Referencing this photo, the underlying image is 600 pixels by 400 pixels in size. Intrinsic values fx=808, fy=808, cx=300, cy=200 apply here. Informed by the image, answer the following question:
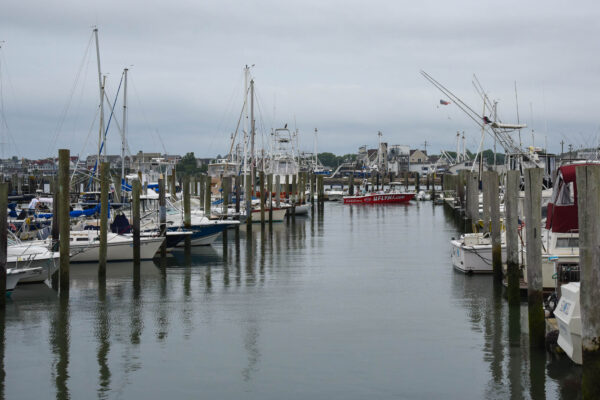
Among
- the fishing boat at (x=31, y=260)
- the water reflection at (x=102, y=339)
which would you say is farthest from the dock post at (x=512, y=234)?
the fishing boat at (x=31, y=260)

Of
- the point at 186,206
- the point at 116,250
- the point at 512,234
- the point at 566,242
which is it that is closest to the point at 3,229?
the point at 116,250

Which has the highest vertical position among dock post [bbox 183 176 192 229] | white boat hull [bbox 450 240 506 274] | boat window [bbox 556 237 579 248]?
dock post [bbox 183 176 192 229]

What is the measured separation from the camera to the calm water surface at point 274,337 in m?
15.8

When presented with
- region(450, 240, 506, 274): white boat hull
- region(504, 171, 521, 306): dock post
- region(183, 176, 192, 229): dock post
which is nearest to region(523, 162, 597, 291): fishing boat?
region(504, 171, 521, 306): dock post

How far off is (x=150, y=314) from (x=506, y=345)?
10122 mm

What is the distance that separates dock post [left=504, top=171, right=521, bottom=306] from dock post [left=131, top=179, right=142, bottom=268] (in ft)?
49.5

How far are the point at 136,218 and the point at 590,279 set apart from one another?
849 inches

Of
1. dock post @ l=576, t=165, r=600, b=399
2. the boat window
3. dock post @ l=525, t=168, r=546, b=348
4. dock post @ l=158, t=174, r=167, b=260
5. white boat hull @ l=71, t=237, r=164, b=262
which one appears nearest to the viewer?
dock post @ l=576, t=165, r=600, b=399

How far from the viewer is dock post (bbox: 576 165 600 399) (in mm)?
12531

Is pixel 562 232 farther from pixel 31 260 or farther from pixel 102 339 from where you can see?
pixel 31 260

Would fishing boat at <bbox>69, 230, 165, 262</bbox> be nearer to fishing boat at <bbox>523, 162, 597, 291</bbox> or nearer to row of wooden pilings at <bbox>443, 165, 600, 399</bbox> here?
row of wooden pilings at <bbox>443, 165, 600, 399</bbox>

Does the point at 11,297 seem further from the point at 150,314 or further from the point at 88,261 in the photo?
the point at 88,261

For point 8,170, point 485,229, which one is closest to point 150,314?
point 485,229

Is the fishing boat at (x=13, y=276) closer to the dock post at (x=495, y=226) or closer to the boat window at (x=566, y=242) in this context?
the dock post at (x=495, y=226)
